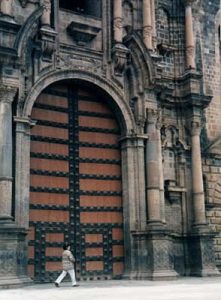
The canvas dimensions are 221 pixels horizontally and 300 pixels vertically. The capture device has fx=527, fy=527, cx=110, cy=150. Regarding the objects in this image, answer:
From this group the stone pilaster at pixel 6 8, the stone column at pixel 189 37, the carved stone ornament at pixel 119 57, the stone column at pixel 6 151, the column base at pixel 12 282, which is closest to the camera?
the column base at pixel 12 282

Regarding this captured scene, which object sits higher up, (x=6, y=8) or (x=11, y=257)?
(x=6, y=8)

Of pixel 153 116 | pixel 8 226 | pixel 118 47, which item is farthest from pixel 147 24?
pixel 8 226

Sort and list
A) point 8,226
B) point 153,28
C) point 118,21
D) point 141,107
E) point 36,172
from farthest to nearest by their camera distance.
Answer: point 153,28, point 118,21, point 141,107, point 36,172, point 8,226

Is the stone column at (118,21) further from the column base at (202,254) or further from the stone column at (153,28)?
the column base at (202,254)

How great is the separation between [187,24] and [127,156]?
19.8 feet

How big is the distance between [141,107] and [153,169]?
85.7 inches

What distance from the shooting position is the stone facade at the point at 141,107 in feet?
50.3

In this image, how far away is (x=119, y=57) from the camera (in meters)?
17.6

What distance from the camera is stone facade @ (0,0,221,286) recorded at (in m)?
15.3

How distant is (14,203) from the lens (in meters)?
15.0

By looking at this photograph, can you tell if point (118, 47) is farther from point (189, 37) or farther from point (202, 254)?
point (202, 254)

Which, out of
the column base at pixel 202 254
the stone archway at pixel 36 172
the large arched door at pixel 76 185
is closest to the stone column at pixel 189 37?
the stone archway at pixel 36 172

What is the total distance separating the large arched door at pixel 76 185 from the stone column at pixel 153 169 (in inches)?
41.4

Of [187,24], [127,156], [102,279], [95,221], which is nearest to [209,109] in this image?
[187,24]
